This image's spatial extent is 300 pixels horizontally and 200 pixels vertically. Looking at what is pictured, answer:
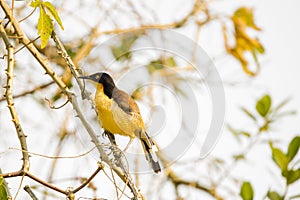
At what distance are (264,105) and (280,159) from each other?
1.59 feet

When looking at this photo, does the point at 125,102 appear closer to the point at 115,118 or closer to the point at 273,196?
the point at 115,118

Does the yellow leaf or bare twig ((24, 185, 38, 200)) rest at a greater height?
the yellow leaf

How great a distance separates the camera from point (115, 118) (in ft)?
8.18

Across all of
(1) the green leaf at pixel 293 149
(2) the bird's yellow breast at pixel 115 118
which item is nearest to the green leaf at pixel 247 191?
(1) the green leaf at pixel 293 149

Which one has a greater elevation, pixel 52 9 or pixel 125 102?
pixel 125 102

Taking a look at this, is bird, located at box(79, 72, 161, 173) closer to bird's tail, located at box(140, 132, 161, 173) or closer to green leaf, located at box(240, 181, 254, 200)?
bird's tail, located at box(140, 132, 161, 173)

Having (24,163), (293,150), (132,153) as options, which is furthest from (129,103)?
(24,163)

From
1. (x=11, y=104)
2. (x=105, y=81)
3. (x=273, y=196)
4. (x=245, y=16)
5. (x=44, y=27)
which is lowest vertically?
(x=273, y=196)

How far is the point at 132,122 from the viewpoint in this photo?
8.27ft

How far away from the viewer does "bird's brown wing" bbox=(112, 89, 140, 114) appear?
2488mm

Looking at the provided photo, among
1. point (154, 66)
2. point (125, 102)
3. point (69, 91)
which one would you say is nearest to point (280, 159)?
point (125, 102)

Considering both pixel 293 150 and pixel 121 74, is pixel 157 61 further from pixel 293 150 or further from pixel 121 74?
pixel 293 150

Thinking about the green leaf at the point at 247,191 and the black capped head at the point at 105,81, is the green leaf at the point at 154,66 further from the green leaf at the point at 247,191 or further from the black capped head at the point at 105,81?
the green leaf at the point at 247,191

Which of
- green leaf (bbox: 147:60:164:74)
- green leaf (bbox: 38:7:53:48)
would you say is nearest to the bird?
green leaf (bbox: 147:60:164:74)
